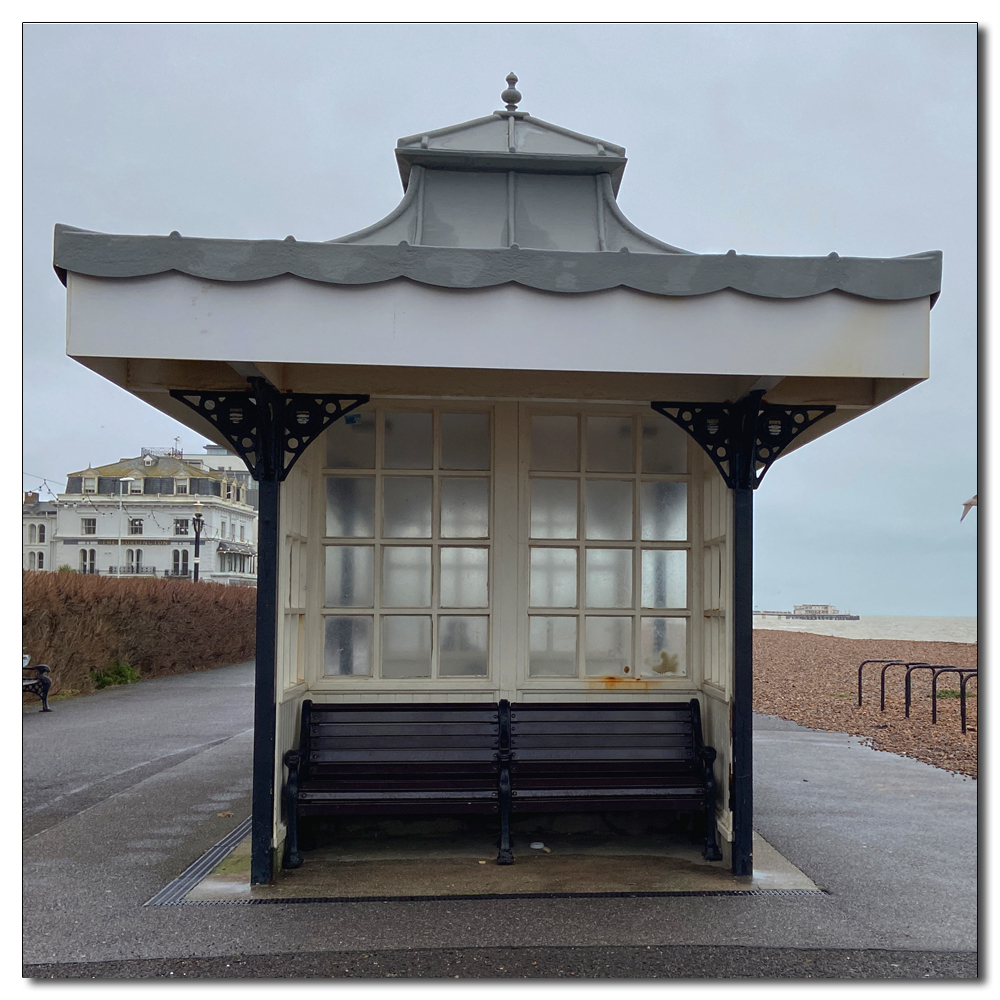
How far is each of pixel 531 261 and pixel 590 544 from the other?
7.19 feet

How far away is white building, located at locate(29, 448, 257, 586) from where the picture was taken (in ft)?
238

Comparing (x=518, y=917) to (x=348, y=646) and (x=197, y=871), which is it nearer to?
(x=197, y=871)

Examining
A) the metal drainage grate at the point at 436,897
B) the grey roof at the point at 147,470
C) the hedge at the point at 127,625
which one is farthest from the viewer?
the grey roof at the point at 147,470

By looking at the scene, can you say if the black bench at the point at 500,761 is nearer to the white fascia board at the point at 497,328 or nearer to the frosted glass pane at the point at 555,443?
the frosted glass pane at the point at 555,443

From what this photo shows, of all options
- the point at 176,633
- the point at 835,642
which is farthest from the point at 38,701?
the point at 835,642

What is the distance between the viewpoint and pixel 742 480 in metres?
5.21

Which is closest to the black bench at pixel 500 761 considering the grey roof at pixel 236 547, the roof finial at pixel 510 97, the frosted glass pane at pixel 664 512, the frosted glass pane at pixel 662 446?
the frosted glass pane at pixel 664 512

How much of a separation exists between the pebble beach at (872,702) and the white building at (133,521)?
5720 cm

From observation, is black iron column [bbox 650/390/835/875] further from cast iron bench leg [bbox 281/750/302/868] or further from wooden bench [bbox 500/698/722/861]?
cast iron bench leg [bbox 281/750/302/868]

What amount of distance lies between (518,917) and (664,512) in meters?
2.74

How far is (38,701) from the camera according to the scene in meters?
13.9

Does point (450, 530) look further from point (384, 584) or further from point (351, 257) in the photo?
point (351, 257)

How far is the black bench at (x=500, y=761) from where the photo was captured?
526 cm

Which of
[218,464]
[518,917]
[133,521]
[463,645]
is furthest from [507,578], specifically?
[218,464]
